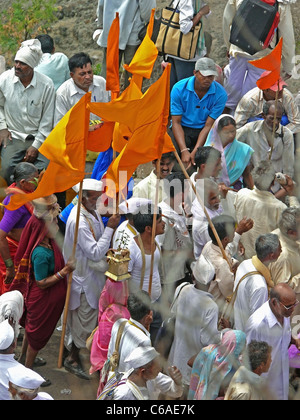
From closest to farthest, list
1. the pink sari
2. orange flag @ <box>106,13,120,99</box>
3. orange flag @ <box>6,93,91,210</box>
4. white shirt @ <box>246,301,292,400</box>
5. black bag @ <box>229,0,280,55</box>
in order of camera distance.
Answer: white shirt @ <box>246,301,292,400</box> < the pink sari < orange flag @ <box>6,93,91,210</box> < orange flag @ <box>106,13,120,99</box> < black bag @ <box>229,0,280,55</box>

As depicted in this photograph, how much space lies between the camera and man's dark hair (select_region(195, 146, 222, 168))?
817 cm

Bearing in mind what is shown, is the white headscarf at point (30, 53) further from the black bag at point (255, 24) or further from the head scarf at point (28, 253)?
the head scarf at point (28, 253)

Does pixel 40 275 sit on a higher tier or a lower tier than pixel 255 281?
lower

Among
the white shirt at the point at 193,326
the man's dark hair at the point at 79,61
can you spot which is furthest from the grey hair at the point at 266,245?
the man's dark hair at the point at 79,61

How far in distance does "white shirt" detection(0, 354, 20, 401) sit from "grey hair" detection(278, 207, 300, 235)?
234 cm

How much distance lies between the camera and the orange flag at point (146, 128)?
713 cm

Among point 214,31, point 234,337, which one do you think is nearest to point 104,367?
point 234,337

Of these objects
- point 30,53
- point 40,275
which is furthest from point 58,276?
point 30,53

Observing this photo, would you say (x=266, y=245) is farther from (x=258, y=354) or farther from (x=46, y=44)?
(x=46, y=44)

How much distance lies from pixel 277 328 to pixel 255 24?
4211 mm

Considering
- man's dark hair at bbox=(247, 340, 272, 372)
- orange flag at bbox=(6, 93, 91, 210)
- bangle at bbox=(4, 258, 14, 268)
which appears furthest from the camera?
bangle at bbox=(4, 258, 14, 268)

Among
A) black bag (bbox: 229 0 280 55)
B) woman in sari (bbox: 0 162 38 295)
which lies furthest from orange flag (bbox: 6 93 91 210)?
black bag (bbox: 229 0 280 55)

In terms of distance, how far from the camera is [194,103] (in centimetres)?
934

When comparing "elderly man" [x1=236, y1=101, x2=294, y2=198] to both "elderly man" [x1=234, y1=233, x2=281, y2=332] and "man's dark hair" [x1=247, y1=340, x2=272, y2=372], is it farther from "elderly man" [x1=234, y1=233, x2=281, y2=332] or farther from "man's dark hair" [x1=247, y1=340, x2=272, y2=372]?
"man's dark hair" [x1=247, y1=340, x2=272, y2=372]
